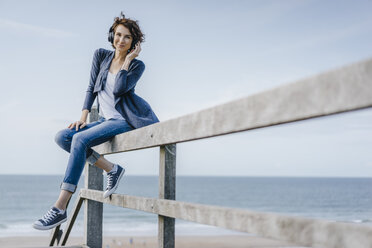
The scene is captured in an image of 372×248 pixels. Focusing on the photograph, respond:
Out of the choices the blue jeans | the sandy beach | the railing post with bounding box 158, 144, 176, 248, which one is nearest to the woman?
the blue jeans

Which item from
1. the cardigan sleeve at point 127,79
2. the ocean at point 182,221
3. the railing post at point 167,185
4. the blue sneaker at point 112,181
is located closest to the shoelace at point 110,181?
the blue sneaker at point 112,181

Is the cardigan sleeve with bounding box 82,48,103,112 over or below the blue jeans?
over

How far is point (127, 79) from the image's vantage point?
3172 mm

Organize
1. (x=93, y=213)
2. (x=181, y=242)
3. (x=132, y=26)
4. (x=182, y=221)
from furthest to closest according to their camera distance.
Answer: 1. (x=182, y=221)
2. (x=181, y=242)
3. (x=93, y=213)
4. (x=132, y=26)

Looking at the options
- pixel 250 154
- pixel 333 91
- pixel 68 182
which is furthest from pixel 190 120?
pixel 250 154

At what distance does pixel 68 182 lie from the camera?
9.49ft

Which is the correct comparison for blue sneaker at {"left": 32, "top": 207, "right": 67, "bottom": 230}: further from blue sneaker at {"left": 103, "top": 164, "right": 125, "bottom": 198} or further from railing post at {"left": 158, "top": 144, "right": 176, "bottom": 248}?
railing post at {"left": 158, "top": 144, "right": 176, "bottom": 248}

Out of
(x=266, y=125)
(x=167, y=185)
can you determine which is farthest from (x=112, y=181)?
(x=266, y=125)

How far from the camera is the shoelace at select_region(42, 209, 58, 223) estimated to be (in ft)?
9.38

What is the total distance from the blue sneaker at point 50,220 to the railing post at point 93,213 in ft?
2.39

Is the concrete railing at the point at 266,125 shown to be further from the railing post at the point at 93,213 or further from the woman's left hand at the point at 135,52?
the railing post at the point at 93,213

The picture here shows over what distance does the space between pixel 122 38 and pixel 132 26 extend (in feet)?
0.35

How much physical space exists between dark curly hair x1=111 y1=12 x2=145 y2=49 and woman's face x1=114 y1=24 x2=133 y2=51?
0.08ft

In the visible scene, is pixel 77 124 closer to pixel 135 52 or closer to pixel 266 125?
pixel 135 52
